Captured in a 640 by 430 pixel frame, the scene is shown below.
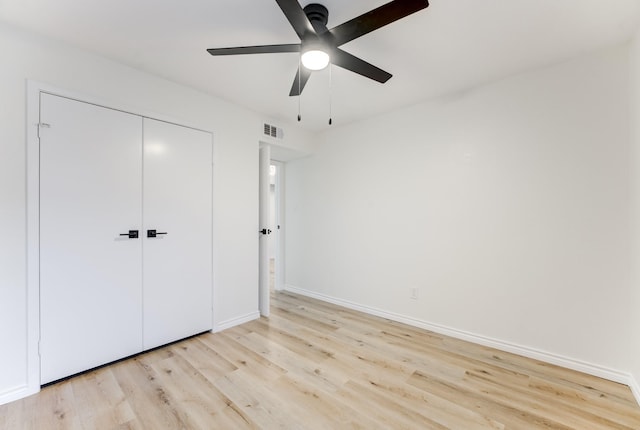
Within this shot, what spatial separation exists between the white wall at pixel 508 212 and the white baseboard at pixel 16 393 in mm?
2960

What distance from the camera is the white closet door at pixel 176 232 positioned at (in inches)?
96.6

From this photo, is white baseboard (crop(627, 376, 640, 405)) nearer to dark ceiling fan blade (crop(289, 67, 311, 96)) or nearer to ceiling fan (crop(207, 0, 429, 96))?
ceiling fan (crop(207, 0, 429, 96))

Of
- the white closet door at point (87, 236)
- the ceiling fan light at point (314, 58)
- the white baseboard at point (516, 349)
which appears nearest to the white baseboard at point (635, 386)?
the white baseboard at point (516, 349)

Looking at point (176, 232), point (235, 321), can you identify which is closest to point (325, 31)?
point (176, 232)

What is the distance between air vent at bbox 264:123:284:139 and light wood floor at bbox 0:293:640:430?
238cm

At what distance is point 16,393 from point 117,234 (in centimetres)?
116

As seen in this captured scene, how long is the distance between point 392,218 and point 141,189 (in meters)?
2.59

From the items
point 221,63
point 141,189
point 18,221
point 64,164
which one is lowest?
point 18,221

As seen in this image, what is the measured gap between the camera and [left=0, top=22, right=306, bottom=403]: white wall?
1.81 m

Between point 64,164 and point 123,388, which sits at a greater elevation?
point 64,164

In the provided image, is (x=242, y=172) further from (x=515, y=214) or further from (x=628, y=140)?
(x=628, y=140)

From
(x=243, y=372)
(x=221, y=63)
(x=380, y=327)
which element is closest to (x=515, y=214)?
(x=380, y=327)

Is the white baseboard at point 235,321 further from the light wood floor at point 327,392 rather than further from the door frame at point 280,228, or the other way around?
the door frame at point 280,228

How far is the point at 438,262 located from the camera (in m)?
2.91
